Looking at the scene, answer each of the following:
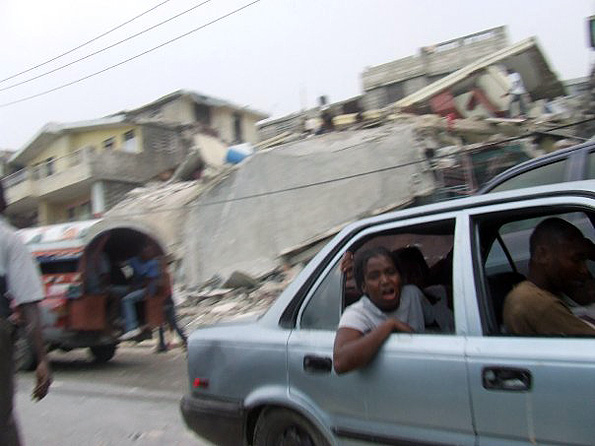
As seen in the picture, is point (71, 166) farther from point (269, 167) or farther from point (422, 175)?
point (422, 175)

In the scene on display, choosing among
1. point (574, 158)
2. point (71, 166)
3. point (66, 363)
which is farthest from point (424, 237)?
point (71, 166)

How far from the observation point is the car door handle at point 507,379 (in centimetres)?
194

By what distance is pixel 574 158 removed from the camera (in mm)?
3840

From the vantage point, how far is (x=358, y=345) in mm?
2348

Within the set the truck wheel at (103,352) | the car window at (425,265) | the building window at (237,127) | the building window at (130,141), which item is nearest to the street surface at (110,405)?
the truck wheel at (103,352)

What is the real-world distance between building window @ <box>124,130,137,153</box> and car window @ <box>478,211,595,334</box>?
84.4ft

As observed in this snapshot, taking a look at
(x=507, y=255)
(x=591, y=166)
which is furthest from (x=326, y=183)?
(x=507, y=255)

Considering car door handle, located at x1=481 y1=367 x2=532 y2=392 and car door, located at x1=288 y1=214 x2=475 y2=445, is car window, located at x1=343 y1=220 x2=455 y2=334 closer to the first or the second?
car door, located at x1=288 y1=214 x2=475 y2=445

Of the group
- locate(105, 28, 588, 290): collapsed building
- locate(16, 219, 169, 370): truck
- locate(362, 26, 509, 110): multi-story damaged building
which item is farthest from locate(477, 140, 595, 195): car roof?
locate(362, 26, 509, 110): multi-story damaged building

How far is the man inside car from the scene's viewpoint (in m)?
2.10

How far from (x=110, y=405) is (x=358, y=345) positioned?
4.33 meters

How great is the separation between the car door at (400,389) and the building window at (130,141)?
25.9 m

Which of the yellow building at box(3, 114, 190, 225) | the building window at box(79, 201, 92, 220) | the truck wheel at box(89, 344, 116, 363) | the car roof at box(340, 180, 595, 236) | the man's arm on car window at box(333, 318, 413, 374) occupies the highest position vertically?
the yellow building at box(3, 114, 190, 225)

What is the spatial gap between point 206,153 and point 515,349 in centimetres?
2037
